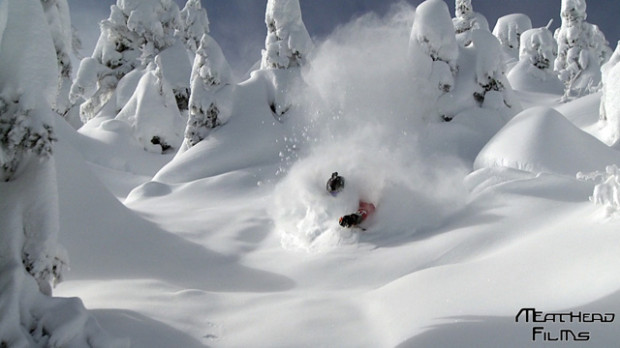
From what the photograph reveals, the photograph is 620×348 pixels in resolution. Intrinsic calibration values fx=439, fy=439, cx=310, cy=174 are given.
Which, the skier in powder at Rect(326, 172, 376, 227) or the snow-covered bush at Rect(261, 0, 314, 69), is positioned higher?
the snow-covered bush at Rect(261, 0, 314, 69)

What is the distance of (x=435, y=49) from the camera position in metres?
16.3

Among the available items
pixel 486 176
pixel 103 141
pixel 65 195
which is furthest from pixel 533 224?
pixel 103 141

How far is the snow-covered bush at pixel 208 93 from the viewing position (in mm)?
16922

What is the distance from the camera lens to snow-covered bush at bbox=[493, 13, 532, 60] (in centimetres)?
4100

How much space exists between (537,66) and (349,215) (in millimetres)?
32360

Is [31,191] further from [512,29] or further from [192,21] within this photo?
[512,29]

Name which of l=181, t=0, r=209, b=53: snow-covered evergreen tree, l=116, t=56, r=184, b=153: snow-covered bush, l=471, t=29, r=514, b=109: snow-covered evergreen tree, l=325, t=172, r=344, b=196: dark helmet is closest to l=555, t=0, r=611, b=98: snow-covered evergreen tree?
l=471, t=29, r=514, b=109: snow-covered evergreen tree

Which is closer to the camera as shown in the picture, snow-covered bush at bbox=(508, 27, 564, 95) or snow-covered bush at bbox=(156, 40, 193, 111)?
snow-covered bush at bbox=(156, 40, 193, 111)

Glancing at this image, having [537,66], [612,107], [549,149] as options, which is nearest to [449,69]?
[612,107]

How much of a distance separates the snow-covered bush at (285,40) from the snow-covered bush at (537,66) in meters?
20.4

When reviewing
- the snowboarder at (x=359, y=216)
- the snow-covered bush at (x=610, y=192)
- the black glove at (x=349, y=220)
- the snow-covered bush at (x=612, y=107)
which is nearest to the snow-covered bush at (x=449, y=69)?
the snow-covered bush at (x=612, y=107)

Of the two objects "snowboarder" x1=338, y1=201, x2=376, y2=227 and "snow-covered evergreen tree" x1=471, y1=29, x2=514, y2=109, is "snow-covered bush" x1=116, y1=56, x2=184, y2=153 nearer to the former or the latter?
"snow-covered evergreen tree" x1=471, y1=29, x2=514, y2=109

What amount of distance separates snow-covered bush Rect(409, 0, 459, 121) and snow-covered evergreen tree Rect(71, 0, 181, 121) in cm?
1560

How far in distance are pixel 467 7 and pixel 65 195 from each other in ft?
123
